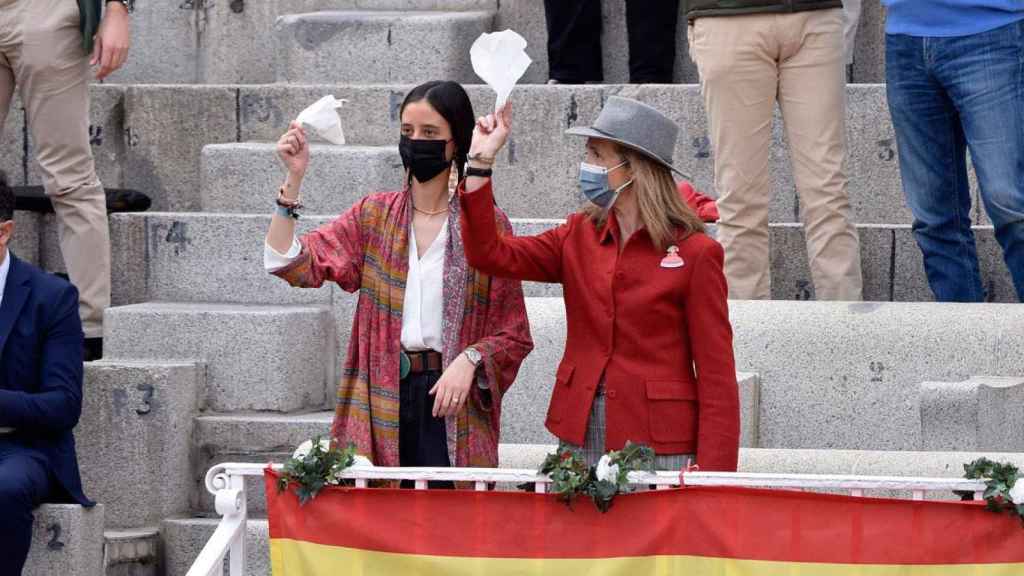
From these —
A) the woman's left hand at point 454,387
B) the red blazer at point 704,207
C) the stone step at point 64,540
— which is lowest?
the stone step at point 64,540

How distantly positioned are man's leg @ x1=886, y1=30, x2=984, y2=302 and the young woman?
2.20m

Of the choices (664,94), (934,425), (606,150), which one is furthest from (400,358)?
(664,94)

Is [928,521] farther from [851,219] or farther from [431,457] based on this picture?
[851,219]

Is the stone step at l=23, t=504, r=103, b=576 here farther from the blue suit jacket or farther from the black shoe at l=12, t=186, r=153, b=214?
the black shoe at l=12, t=186, r=153, b=214

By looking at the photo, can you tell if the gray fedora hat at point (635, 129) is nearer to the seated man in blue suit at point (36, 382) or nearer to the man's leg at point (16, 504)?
the seated man in blue suit at point (36, 382)

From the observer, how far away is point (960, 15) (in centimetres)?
636

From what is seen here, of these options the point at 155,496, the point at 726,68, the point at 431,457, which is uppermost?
the point at 726,68

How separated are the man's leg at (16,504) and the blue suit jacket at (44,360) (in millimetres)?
88

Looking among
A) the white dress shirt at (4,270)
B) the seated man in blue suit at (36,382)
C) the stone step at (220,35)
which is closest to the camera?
the seated man in blue suit at (36,382)

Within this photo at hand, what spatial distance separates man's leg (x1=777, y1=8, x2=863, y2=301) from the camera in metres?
6.79

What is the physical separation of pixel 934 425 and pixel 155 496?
268cm

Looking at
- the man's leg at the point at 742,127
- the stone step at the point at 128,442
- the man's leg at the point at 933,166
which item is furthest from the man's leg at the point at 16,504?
the man's leg at the point at 933,166

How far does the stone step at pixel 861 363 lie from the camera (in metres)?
6.22

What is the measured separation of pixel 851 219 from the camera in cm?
683
